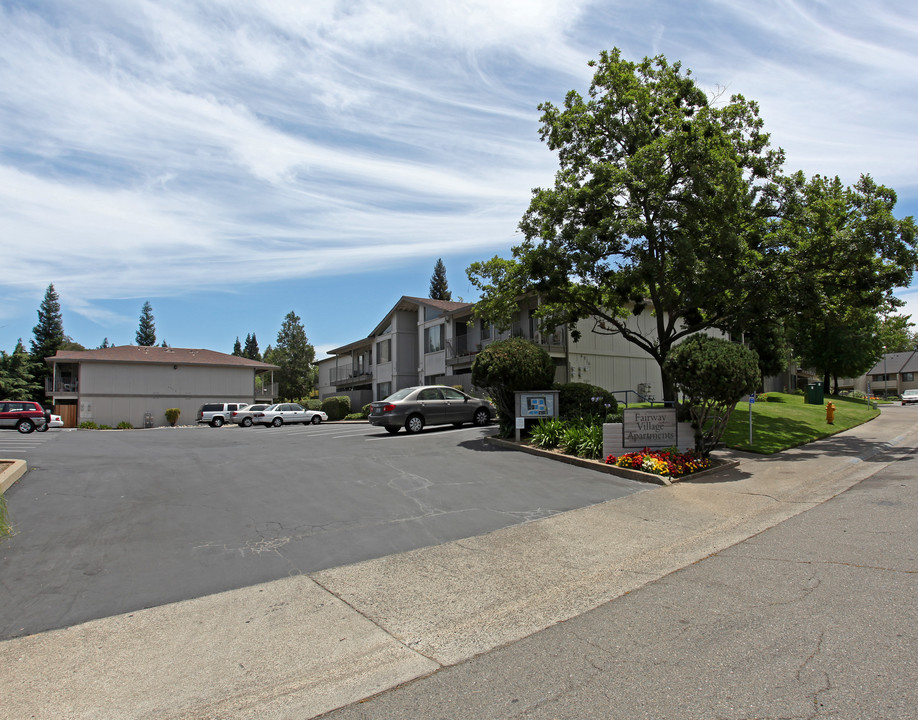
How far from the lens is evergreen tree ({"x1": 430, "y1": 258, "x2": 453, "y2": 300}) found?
3019 inches

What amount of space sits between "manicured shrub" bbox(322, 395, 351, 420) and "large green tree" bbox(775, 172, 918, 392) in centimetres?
3005

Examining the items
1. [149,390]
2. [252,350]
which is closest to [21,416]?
[149,390]

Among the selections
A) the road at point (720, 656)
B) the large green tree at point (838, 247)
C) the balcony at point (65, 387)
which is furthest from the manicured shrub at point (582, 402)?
the balcony at point (65, 387)

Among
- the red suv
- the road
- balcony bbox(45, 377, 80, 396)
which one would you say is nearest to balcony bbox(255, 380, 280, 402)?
balcony bbox(45, 377, 80, 396)

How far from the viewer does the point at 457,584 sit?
5.66 m

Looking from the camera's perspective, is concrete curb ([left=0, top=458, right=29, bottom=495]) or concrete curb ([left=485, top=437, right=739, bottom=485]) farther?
concrete curb ([left=485, top=437, right=739, bottom=485])

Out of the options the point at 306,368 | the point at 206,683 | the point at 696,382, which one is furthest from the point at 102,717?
the point at 306,368

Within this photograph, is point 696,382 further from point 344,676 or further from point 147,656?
point 147,656

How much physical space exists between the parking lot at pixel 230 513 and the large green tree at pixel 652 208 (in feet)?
23.1

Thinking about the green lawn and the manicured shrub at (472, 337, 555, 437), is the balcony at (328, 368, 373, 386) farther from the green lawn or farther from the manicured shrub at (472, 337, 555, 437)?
the manicured shrub at (472, 337, 555, 437)

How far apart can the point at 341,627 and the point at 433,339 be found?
3074cm

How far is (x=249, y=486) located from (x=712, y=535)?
6.92 metres

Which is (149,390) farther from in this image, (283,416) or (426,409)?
(426,409)

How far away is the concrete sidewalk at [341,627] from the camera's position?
12.3 ft
